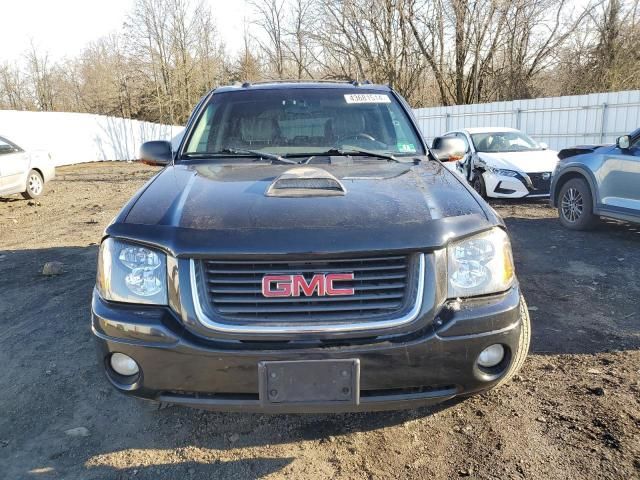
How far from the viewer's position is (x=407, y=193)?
231 cm

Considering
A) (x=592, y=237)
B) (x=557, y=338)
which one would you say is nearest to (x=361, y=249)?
(x=557, y=338)

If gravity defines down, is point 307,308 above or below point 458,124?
below

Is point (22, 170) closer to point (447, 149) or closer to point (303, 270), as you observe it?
point (447, 149)

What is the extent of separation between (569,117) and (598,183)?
9.19m

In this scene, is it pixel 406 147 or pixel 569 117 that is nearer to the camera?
pixel 406 147

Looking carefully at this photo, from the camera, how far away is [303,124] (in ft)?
11.0

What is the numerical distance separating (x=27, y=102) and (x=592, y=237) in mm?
44488

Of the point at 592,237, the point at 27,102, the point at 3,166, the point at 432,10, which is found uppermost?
the point at 432,10

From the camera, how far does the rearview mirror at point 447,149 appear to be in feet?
11.5

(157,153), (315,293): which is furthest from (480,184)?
(315,293)

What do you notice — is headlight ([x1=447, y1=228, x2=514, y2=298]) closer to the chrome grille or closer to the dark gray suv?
the chrome grille

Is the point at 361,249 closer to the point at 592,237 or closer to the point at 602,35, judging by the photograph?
the point at 592,237

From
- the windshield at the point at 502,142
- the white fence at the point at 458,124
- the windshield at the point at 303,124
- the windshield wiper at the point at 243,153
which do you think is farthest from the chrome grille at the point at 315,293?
the windshield at the point at 502,142

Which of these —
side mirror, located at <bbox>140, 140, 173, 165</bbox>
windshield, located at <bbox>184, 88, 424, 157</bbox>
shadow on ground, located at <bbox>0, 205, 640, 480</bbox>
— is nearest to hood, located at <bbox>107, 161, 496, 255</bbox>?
windshield, located at <bbox>184, 88, 424, 157</bbox>
